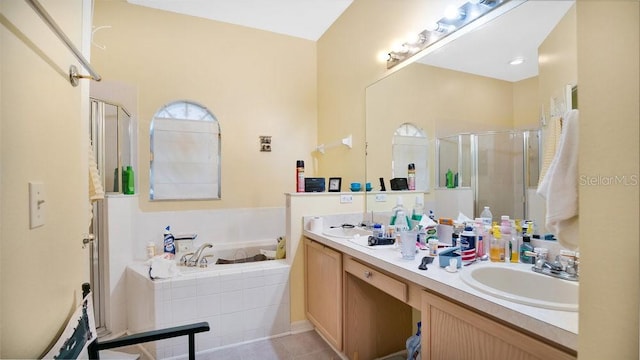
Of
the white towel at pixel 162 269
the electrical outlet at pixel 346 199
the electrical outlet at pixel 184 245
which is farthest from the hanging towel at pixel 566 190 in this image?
the electrical outlet at pixel 184 245

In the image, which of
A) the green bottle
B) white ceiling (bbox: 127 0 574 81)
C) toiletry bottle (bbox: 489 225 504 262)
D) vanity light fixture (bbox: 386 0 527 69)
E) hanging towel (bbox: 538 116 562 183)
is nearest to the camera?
hanging towel (bbox: 538 116 562 183)

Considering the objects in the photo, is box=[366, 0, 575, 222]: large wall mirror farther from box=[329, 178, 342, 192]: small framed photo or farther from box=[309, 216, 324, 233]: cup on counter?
box=[309, 216, 324, 233]: cup on counter

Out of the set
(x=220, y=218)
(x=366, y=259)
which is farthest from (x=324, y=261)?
(x=220, y=218)

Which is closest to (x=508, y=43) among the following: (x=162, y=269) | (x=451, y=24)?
(x=451, y=24)

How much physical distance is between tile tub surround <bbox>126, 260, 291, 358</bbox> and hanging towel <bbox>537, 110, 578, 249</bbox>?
73.7 inches

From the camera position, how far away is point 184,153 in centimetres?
292

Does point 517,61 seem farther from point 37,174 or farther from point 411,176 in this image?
point 37,174

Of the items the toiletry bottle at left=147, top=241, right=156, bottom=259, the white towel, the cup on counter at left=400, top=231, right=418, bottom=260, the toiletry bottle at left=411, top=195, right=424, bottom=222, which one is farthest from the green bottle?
the toiletry bottle at left=147, top=241, right=156, bottom=259

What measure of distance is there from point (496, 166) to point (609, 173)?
0.90 m

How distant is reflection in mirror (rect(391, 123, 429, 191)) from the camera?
1.96 meters

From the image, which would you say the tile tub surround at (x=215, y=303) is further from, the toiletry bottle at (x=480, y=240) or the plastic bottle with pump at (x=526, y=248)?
the plastic bottle with pump at (x=526, y=248)

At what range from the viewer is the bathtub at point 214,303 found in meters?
1.94

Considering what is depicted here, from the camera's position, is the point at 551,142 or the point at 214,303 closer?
the point at 551,142

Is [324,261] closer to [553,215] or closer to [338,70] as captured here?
[553,215]
